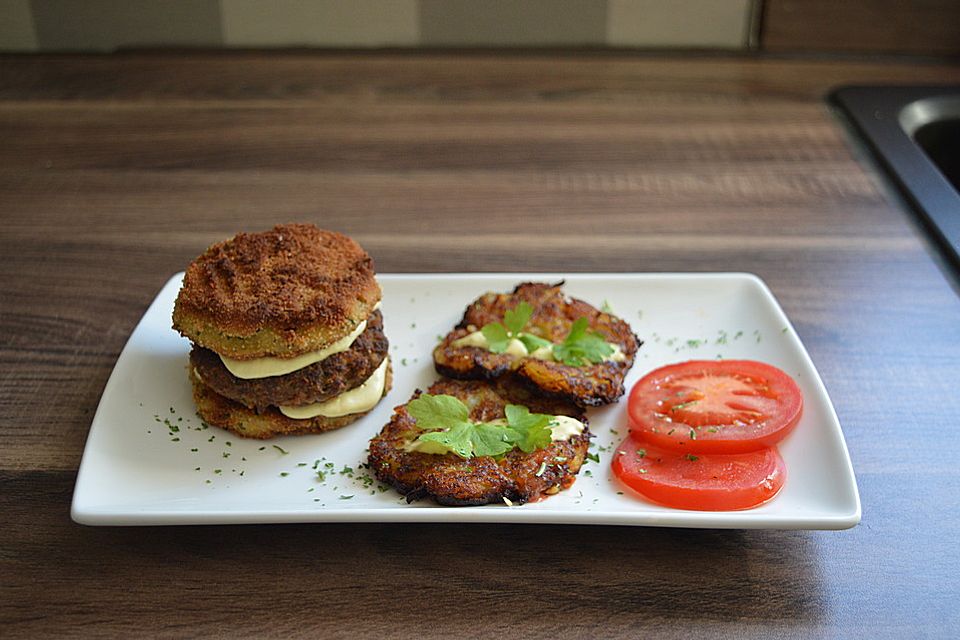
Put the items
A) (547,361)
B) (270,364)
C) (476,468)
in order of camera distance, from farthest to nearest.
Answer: (547,361) < (270,364) < (476,468)

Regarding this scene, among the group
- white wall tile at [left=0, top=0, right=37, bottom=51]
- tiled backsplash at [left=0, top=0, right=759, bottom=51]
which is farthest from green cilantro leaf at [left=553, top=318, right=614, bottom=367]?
white wall tile at [left=0, top=0, right=37, bottom=51]

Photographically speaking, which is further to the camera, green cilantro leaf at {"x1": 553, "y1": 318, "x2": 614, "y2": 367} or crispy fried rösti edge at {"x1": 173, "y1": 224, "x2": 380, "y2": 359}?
green cilantro leaf at {"x1": 553, "y1": 318, "x2": 614, "y2": 367}

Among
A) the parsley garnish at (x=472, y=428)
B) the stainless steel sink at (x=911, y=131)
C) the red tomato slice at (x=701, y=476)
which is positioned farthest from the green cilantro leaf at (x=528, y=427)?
the stainless steel sink at (x=911, y=131)

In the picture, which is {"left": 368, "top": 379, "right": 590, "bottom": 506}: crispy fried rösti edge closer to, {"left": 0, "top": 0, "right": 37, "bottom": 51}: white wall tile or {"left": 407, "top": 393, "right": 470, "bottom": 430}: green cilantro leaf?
{"left": 407, "top": 393, "right": 470, "bottom": 430}: green cilantro leaf

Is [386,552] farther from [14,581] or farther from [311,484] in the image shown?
[14,581]

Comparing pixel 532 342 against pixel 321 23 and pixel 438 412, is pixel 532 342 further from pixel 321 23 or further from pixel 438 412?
pixel 321 23

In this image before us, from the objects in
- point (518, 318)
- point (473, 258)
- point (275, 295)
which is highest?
point (275, 295)

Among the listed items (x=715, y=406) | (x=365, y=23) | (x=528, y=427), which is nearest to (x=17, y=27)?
(x=365, y=23)
